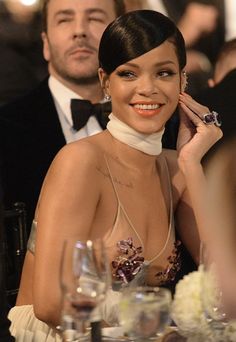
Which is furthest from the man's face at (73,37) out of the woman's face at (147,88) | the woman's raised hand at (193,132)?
the woman's face at (147,88)

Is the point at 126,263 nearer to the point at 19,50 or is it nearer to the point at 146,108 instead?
the point at 146,108

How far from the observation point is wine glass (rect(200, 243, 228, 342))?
2.07 meters

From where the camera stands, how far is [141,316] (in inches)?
76.0

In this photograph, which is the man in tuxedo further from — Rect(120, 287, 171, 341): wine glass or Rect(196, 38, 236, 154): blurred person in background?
Rect(120, 287, 171, 341): wine glass

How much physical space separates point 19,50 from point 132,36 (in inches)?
47.5

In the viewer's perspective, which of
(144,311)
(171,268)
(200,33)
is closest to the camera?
(144,311)

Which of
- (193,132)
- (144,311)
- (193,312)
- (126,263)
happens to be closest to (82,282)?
(144,311)

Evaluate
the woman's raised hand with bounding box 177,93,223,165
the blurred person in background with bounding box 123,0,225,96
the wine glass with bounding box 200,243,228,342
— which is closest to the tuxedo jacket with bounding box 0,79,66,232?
the blurred person in background with bounding box 123,0,225,96

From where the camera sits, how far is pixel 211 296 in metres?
2.08

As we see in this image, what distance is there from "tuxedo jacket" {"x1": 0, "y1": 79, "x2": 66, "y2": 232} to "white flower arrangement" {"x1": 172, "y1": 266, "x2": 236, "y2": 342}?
1.85m

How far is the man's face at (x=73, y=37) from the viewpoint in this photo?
154 inches

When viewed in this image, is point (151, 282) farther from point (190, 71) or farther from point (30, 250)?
point (190, 71)

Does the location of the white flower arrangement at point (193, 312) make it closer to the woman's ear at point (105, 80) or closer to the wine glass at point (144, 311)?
the wine glass at point (144, 311)

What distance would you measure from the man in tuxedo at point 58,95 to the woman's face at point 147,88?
1.01m
